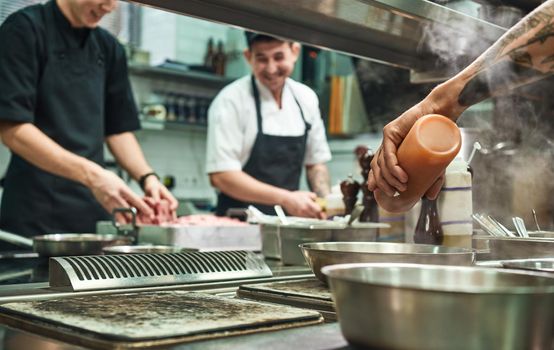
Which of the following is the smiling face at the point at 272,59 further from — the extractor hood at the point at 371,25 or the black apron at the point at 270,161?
the extractor hood at the point at 371,25

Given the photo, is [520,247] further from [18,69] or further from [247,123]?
[247,123]

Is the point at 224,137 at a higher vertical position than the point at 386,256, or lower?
higher

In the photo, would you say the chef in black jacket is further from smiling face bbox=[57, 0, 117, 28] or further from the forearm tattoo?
the forearm tattoo

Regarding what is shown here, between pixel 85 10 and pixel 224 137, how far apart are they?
3.25ft

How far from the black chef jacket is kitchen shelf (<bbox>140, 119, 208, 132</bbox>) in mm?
2149

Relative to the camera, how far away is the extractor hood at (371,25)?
1.53m

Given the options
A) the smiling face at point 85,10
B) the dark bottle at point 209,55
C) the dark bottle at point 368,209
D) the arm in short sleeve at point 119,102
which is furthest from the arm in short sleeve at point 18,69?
the dark bottle at point 209,55

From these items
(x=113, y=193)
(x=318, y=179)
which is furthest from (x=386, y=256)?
(x=318, y=179)

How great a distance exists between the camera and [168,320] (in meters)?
0.81

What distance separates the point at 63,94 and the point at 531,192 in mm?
1863

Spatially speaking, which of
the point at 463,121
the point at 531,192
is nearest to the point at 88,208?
the point at 463,121

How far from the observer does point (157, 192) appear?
2420 mm

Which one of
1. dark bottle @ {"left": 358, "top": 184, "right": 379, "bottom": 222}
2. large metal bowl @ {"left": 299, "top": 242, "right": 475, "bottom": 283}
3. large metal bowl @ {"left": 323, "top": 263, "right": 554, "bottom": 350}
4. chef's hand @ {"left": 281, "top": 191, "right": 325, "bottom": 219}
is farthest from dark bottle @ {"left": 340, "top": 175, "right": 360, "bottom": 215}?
large metal bowl @ {"left": 323, "top": 263, "right": 554, "bottom": 350}

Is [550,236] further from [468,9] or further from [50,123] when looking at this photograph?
[50,123]
